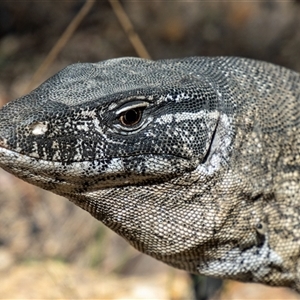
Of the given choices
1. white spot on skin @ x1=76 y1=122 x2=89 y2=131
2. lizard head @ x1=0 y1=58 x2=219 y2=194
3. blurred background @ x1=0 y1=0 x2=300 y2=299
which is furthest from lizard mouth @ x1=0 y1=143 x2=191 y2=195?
blurred background @ x1=0 y1=0 x2=300 y2=299

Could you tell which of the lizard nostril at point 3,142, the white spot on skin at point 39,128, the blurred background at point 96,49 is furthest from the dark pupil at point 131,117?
the blurred background at point 96,49

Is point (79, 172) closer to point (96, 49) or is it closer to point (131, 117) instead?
point (131, 117)

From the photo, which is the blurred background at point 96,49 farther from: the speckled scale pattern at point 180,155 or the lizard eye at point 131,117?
the lizard eye at point 131,117

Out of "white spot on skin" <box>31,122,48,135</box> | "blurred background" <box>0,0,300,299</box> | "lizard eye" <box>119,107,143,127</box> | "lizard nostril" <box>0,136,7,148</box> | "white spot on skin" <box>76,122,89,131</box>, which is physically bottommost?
"lizard nostril" <box>0,136,7,148</box>

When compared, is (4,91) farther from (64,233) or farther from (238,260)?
(238,260)

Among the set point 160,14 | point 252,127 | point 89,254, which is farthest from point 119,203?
point 160,14

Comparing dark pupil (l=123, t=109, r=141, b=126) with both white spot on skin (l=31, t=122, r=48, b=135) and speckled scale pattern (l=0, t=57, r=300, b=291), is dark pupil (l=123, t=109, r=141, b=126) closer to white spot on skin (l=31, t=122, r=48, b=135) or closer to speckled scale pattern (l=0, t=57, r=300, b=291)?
speckled scale pattern (l=0, t=57, r=300, b=291)
